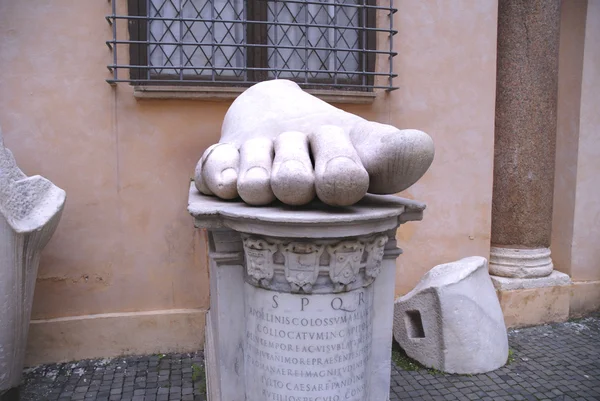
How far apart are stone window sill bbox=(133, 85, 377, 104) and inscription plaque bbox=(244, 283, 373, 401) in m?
2.16

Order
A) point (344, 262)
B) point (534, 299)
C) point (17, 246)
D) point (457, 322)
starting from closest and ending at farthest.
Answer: point (344, 262) < point (17, 246) < point (457, 322) < point (534, 299)

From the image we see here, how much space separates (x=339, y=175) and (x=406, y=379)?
230cm

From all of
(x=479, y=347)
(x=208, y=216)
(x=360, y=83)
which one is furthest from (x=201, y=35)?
(x=479, y=347)

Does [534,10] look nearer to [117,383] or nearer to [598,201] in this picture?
[598,201]

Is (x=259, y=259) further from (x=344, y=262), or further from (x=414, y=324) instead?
(x=414, y=324)

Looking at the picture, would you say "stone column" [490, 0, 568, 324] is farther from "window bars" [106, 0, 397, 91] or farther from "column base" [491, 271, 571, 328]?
"window bars" [106, 0, 397, 91]

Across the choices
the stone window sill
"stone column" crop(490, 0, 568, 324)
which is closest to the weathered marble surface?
"stone column" crop(490, 0, 568, 324)

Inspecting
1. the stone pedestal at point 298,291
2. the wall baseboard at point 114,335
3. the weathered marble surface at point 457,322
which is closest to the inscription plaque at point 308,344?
the stone pedestal at point 298,291

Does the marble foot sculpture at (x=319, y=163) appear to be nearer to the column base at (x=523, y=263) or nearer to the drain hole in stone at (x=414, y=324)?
the drain hole in stone at (x=414, y=324)

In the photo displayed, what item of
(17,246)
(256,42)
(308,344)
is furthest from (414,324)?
(17,246)

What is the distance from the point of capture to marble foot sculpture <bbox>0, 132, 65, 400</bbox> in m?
2.88

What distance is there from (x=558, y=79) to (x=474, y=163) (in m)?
1.36

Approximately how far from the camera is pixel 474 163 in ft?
14.8

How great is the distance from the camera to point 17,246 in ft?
9.62
